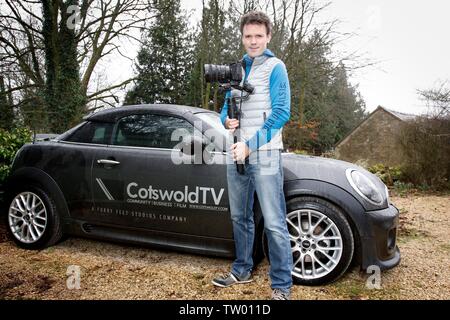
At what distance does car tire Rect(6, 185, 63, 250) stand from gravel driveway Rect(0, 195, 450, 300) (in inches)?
5.1

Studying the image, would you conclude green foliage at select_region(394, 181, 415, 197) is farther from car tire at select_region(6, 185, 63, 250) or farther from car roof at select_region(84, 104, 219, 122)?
car tire at select_region(6, 185, 63, 250)

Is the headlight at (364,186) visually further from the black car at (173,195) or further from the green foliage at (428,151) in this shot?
the green foliage at (428,151)

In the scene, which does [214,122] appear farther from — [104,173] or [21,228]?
[21,228]

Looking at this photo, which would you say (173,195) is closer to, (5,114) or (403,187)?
(5,114)

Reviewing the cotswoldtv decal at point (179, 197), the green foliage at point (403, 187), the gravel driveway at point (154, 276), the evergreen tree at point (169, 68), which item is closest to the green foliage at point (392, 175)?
the green foliage at point (403, 187)

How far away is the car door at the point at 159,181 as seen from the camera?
306 cm

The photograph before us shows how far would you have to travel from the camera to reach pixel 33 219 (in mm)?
3686

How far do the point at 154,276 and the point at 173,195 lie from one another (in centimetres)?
75

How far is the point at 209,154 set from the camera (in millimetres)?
3084

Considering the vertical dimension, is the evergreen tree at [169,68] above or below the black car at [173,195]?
above

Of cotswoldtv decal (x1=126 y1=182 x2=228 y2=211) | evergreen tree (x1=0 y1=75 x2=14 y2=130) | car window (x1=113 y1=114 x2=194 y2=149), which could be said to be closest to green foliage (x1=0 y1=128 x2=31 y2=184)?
car window (x1=113 y1=114 x2=194 y2=149)

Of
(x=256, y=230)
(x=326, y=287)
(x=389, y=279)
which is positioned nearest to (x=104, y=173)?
(x=256, y=230)

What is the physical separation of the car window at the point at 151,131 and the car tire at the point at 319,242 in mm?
1215
